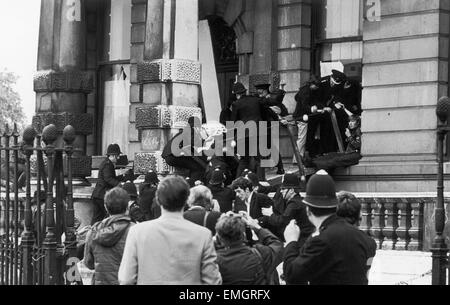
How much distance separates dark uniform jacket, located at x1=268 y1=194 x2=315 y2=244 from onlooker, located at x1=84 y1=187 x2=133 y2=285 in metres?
1.72

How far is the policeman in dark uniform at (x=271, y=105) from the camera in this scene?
24331 millimetres

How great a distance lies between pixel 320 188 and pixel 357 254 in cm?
66

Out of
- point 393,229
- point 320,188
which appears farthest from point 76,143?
point 320,188

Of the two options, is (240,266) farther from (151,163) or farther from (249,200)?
(151,163)

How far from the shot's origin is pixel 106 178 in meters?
23.3

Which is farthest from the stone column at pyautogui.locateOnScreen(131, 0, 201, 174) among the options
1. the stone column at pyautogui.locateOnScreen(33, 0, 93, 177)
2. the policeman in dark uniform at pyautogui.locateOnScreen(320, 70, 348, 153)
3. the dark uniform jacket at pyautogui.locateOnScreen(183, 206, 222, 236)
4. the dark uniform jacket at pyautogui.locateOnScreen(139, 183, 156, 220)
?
the dark uniform jacket at pyautogui.locateOnScreen(183, 206, 222, 236)

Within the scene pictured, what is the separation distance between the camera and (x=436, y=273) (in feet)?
48.0

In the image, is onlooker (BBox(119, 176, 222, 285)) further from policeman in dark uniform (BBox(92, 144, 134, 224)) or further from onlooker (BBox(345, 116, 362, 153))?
onlooker (BBox(345, 116, 362, 153))

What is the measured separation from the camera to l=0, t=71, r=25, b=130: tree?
7581 cm

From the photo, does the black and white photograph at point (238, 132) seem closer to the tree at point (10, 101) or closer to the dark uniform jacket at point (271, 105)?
the dark uniform jacket at point (271, 105)

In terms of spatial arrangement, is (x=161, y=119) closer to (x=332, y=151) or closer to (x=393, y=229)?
(x=332, y=151)

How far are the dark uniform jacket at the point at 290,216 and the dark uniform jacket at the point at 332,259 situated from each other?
1.77 meters

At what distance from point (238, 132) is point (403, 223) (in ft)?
14.2

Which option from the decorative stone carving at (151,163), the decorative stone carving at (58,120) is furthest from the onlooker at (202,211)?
the decorative stone carving at (58,120)
